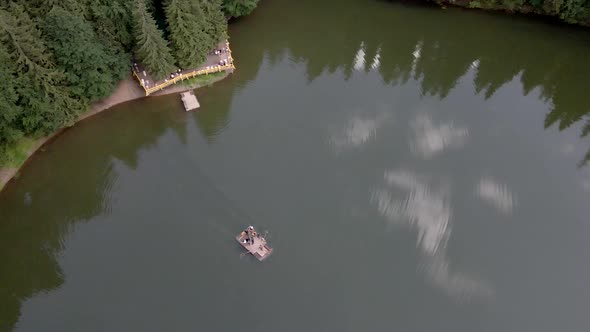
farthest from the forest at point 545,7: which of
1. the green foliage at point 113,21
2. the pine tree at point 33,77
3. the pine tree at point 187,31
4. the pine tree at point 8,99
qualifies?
the pine tree at point 8,99

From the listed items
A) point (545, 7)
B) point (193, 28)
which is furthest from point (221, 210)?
point (545, 7)

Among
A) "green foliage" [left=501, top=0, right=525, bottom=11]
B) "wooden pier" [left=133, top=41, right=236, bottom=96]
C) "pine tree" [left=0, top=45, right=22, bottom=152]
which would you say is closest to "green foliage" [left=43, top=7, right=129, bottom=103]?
"wooden pier" [left=133, top=41, right=236, bottom=96]

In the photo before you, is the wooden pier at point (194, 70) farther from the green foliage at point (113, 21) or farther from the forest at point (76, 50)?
the green foliage at point (113, 21)

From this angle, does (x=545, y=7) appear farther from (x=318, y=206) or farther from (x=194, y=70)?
(x=194, y=70)

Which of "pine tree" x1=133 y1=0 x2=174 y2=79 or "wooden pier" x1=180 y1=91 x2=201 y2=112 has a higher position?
"pine tree" x1=133 y1=0 x2=174 y2=79

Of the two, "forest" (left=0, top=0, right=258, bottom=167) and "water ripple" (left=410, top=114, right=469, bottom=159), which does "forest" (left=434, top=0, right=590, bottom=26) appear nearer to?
"water ripple" (left=410, top=114, right=469, bottom=159)
